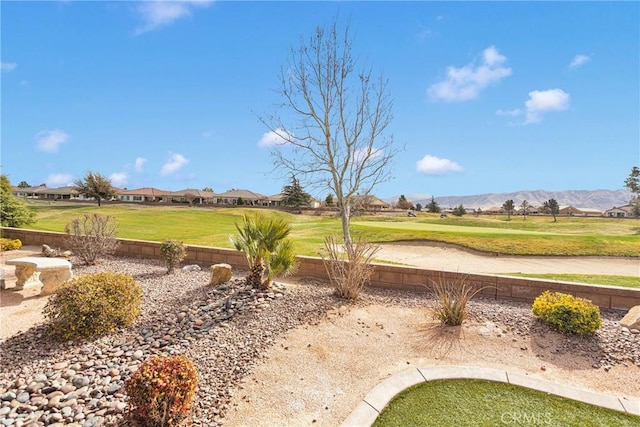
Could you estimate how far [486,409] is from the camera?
3.54 metres

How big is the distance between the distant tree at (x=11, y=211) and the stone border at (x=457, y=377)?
1835cm

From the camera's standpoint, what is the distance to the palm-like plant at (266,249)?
21.5 feet

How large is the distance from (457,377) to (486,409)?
0.56 meters

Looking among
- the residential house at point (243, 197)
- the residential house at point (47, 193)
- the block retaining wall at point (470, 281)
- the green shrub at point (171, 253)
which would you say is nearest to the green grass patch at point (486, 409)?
the block retaining wall at point (470, 281)

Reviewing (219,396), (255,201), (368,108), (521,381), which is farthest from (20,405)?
(255,201)

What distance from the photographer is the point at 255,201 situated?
66062mm

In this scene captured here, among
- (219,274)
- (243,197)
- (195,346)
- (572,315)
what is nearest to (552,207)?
(243,197)

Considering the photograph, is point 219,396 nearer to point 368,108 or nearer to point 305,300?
point 305,300

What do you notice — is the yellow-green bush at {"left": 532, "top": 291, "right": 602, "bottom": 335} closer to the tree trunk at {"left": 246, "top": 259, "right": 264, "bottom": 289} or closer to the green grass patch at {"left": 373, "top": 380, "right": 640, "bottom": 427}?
the green grass patch at {"left": 373, "top": 380, "right": 640, "bottom": 427}

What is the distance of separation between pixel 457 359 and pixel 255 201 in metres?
63.5

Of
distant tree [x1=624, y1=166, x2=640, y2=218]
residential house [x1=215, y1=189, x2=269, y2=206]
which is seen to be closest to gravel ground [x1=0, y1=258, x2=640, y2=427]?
distant tree [x1=624, y1=166, x2=640, y2=218]

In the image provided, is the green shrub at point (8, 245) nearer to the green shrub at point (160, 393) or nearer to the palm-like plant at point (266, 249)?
the palm-like plant at point (266, 249)

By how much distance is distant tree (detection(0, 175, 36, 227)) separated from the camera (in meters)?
14.5

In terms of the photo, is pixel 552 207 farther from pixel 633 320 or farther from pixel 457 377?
pixel 457 377
